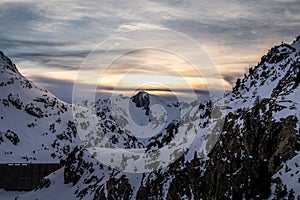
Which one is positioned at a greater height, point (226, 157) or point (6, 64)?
point (6, 64)

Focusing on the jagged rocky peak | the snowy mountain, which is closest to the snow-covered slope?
the jagged rocky peak

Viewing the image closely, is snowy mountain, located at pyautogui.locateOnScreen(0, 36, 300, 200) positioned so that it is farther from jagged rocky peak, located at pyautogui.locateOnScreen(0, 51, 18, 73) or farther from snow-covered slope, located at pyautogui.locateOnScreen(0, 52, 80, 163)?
jagged rocky peak, located at pyautogui.locateOnScreen(0, 51, 18, 73)

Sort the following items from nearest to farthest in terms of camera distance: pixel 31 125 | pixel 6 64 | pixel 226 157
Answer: pixel 226 157 → pixel 31 125 → pixel 6 64

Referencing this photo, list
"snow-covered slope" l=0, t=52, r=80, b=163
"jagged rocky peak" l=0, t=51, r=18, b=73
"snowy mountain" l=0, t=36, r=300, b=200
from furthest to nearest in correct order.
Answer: "jagged rocky peak" l=0, t=51, r=18, b=73 → "snow-covered slope" l=0, t=52, r=80, b=163 → "snowy mountain" l=0, t=36, r=300, b=200

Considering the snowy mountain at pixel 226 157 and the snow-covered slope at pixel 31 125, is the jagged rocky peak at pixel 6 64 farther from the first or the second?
the snowy mountain at pixel 226 157

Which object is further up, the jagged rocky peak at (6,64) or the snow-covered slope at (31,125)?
the jagged rocky peak at (6,64)

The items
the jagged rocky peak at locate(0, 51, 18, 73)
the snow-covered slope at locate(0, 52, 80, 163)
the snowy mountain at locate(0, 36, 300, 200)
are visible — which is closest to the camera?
the snowy mountain at locate(0, 36, 300, 200)

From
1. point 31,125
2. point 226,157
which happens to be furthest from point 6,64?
point 226,157

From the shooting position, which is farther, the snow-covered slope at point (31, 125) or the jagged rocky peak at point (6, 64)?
the jagged rocky peak at point (6, 64)

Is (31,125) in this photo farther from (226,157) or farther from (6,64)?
(226,157)

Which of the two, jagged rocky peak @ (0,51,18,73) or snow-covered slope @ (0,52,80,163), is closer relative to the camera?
snow-covered slope @ (0,52,80,163)

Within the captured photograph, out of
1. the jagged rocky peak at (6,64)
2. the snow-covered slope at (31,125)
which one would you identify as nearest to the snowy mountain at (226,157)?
the snow-covered slope at (31,125)
